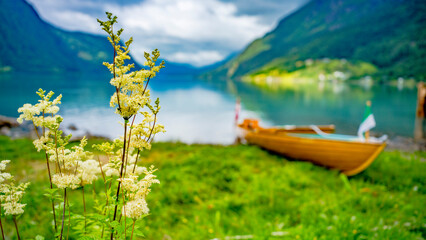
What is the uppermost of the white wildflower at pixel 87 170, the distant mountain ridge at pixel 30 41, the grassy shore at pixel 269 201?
the distant mountain ridge at pixel 30 41

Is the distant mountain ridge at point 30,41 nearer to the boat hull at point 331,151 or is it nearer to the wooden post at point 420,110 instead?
the boat hull at point 331,151

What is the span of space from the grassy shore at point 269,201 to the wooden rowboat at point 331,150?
1.48 feet

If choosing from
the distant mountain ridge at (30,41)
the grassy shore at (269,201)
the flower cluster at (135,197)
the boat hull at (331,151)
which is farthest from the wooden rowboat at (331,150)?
the flower cluster at (135,197)

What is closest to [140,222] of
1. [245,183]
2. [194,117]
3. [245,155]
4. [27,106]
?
[27,106]

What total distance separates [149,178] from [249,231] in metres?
4.75

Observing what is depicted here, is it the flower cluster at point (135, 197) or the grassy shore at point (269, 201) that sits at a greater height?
the flower cluster at point (135, 197)

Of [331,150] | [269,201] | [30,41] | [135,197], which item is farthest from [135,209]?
[30,41]

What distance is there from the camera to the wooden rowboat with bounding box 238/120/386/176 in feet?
33.0

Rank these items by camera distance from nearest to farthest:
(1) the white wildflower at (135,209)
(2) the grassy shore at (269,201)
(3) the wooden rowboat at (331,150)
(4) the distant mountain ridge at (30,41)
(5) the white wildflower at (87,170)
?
1. (1) the white wildflower at (135,209)
2. (5) the white wildflower at (87,170)
3. (2) the grassy shore at (269,201)
4. (4) the distant mountain ridge at (30,41)
5. (3) the wooden rowboat at (331,150)

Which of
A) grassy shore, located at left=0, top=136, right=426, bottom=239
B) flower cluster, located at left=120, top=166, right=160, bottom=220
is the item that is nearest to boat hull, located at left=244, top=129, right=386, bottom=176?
grassy shore, located at left=0, top=136, right=426, bottom=239

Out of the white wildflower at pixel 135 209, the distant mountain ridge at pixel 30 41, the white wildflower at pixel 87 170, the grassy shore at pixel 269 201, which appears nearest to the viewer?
the white wildflower at pixel 135 209

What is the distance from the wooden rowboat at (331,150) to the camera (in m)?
10.1

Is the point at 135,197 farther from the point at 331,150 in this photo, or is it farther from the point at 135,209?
the point at 331,150

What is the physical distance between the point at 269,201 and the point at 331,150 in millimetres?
5092
